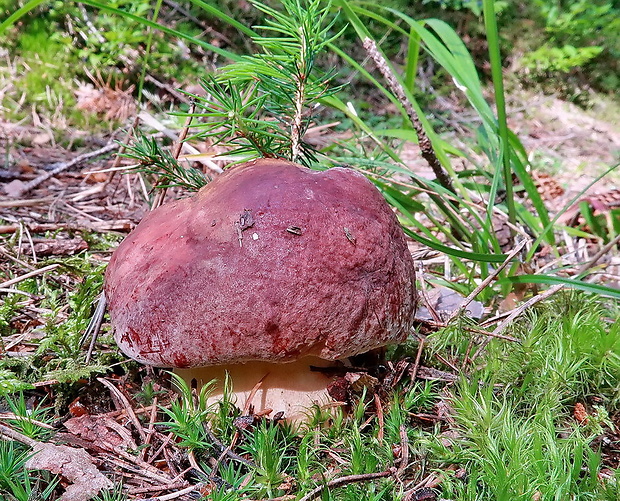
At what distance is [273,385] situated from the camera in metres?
1.51

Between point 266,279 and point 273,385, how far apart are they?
15.2 inches

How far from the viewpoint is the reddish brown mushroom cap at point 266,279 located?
131 cm

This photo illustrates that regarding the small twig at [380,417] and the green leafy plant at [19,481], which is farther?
the small twig at [380,417]

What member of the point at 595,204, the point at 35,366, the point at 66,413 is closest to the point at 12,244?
the point at 35,366

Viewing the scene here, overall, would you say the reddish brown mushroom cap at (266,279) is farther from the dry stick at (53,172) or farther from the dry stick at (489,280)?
the dry stick at (53,172)

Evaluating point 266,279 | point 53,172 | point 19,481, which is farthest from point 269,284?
point 53,172

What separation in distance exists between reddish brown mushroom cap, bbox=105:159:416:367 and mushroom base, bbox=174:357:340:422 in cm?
16

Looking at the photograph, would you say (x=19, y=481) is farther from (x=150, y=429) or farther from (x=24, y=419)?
(x=150, y=429)

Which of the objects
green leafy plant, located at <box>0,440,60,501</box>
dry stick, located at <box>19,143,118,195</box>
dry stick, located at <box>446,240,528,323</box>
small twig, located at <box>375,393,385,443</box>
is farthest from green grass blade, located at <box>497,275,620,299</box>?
dry stick, located at <box>19,143,118,195</box>

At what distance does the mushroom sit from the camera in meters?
1.31

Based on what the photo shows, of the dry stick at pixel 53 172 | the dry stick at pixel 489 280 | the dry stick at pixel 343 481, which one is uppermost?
the dry stick at pixel 489 280

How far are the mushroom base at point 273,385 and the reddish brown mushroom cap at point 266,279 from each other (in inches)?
6.4

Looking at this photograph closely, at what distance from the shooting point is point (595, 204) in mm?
3863

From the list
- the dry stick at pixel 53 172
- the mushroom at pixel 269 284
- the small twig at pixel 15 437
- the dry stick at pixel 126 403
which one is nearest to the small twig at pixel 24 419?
the small twig at pixel 15 437
